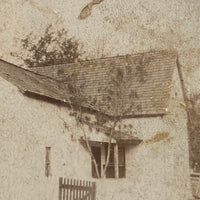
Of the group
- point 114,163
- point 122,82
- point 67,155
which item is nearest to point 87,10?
point 122,82

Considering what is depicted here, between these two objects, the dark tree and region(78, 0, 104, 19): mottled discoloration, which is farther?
the dark tree

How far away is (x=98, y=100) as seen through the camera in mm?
22250

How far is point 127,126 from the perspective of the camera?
828 inches

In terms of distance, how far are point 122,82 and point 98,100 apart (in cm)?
182

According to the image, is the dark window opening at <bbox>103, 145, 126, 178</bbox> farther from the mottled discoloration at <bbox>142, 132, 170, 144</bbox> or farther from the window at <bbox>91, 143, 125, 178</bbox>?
the mottled discoloration at <bbox>142, 132, 170, 144</bbox>

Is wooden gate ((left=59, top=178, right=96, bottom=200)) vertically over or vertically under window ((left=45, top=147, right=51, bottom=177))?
under

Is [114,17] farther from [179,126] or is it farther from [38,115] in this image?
[38,115]

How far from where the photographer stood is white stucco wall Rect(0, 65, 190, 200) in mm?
13375

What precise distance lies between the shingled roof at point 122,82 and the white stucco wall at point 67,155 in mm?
705

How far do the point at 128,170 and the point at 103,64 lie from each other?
7.90m

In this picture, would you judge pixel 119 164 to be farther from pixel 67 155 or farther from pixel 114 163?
pixel 67 155

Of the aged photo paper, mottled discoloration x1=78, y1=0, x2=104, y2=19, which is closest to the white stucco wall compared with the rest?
the aged photo paper

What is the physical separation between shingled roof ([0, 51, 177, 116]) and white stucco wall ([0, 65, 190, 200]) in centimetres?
71

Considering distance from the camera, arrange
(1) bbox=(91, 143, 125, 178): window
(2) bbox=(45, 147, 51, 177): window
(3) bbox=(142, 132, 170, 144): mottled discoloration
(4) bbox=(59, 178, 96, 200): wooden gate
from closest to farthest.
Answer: (4) bbox=(59, 178, 96, 200): wooden gate < (2) bbox=(45, 147, 51, 177): window < (3) bbox=(142, 132, 170, 144): mottled discoloration < (1) bbox=(91, 143, 125, 178): window
